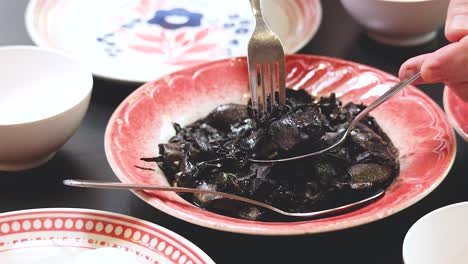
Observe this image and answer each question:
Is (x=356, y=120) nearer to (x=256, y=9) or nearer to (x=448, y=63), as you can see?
(x=448, y=63)

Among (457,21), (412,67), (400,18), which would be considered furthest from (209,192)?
(400,18)

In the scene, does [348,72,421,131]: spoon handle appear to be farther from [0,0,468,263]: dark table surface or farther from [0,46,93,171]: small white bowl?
[0,46,93,171]: small white bowl

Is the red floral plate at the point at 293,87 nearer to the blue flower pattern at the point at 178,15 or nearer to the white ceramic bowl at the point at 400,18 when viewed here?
the white ceramic bowl at the point at 400,18

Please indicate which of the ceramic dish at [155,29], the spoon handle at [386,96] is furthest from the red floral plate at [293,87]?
the ceramic dish at [155,29]

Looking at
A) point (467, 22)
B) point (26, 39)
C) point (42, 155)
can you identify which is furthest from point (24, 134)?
point (467, 22)

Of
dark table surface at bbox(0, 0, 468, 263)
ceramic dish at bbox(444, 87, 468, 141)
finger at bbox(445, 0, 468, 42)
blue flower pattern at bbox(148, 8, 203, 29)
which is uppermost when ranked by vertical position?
finger at bbox(445, 0, 468, 42)

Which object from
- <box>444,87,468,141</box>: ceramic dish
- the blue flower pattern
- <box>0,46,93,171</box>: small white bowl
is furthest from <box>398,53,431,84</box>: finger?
the blue flower pattern

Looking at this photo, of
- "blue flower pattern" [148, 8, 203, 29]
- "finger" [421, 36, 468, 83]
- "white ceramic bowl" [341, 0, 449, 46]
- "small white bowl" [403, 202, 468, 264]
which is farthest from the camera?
"blue flower pattern" [148, 8, 203, 29]
